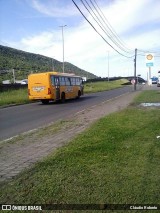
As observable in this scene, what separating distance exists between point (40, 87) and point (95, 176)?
23716mm

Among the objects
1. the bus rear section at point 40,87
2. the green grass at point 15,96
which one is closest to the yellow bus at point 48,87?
the bus rear section at point 40,87

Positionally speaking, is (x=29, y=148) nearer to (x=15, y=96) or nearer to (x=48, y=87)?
(x=48, y=87)

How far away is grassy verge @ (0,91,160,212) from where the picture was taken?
16.2 ft

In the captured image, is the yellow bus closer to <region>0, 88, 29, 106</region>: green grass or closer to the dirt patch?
<region>0, 88, 29, 106</region>: green grass

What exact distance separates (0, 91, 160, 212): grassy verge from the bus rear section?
1992 cm

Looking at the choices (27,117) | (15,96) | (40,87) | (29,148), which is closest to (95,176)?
(29,148)

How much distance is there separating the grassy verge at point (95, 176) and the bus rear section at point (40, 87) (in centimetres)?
1992

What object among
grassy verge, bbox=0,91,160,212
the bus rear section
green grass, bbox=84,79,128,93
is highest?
the bus rear section

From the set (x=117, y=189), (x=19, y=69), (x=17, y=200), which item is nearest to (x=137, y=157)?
(x=117, y=189)

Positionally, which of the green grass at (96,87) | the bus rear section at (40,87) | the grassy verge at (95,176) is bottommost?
the green grass at (96,87)

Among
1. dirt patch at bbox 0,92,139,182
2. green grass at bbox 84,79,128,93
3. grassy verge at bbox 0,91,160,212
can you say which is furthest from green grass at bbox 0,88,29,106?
grassy verge at bbox 0,91,160,212

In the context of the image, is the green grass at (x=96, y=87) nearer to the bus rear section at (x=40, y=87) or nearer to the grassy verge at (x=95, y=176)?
the bus rear section at (x=40, y=87)

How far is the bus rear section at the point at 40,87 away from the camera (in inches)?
1132

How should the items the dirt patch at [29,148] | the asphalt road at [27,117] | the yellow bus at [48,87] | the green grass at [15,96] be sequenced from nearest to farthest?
1. the dirt patch at [29,148]
2. the asphalt road at [27,117]
3. the yellow bus at [48,87]
4. the green grass at [15,96]
